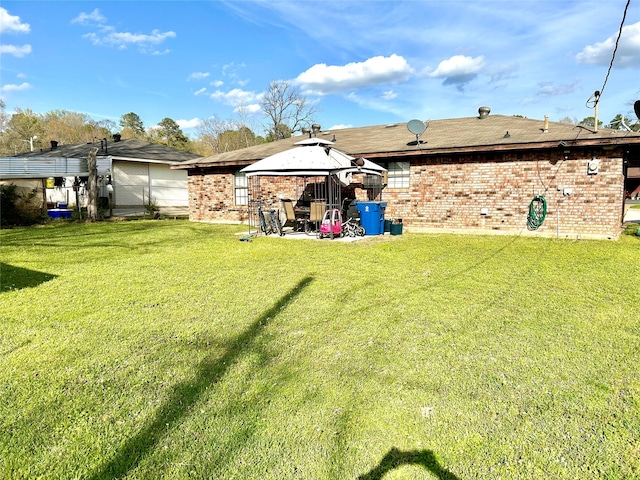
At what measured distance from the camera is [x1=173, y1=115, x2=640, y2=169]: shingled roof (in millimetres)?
9312

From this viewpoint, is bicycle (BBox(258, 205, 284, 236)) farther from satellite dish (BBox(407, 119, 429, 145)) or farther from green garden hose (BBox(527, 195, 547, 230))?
green garden hose (BBox(527, 195, 547, 230))

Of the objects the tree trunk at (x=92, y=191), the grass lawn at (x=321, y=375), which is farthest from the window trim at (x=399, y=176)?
the tree trunk at (x=92, y=191)

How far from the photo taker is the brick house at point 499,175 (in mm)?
9242

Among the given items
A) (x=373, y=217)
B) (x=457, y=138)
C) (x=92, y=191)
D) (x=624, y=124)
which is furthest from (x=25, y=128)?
(x=624, y=124)

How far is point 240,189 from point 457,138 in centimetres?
828

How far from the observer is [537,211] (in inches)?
393

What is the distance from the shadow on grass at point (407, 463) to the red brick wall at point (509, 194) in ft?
32.3

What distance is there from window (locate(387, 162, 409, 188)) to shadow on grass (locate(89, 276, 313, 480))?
920 cm

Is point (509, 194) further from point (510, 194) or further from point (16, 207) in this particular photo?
point (16, 207)

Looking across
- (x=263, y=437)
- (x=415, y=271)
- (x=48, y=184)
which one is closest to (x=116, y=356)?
(x=263, y=437)

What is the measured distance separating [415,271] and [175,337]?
13.0 ft

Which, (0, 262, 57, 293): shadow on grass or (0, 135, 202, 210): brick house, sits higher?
(0, 135, 202, 210): brick house

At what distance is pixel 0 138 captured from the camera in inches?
1581

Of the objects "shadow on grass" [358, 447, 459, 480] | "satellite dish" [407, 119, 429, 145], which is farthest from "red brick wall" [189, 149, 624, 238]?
"shadow on grass" [358, 447, 459, 480]
